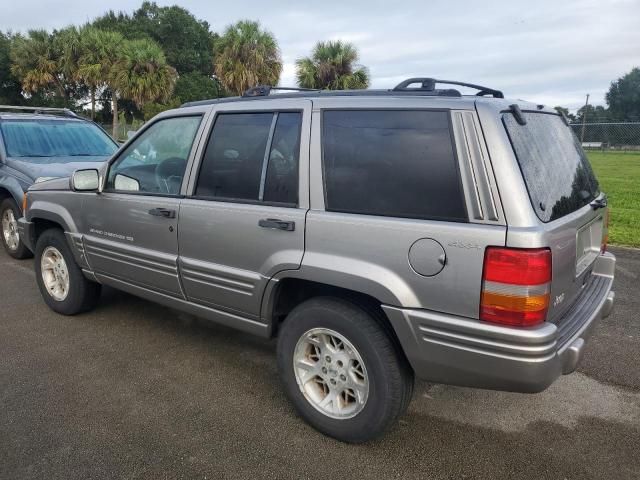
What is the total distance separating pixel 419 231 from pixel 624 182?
13.9m

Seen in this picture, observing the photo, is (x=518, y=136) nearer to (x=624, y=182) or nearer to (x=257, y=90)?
(x=257, y=90)

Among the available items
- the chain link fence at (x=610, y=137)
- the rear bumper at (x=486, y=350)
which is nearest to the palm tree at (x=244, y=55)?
the chain link fence at (x=610, y=137)

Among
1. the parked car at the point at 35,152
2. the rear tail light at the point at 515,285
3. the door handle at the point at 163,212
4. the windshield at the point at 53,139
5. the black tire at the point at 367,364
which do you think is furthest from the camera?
the windshield at the point at 53,139

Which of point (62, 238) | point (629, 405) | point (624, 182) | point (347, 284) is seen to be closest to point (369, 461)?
point (347, 284)

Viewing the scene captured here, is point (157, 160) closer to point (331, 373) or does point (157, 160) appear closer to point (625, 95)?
point (331, 373)

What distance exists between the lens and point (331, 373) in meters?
2.83

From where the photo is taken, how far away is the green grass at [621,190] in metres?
7.51

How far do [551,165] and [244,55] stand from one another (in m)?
24.9

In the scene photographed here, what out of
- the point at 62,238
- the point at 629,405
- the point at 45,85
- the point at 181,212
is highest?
the point at 45,85

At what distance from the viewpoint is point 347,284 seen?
2580 millimetres

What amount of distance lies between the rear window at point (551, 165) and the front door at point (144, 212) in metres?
2.10

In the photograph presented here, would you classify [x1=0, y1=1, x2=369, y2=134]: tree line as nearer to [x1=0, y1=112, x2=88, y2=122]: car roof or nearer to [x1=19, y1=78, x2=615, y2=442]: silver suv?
[x1=0, y1=112, x2=88, y2=122]: car roof

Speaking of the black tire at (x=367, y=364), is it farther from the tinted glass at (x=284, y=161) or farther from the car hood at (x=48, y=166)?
the car hood at (x=48, y=166)

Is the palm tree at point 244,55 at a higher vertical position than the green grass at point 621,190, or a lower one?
higher
